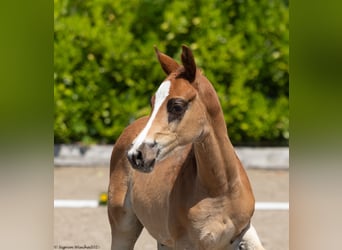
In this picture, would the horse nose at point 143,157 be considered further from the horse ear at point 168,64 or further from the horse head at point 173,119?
the horse ear at point 168,64

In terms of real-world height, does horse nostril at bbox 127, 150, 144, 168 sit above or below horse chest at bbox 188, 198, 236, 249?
above

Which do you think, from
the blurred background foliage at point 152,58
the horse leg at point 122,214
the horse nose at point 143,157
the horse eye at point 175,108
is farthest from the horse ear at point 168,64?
the blurred background foliage at point 152,58

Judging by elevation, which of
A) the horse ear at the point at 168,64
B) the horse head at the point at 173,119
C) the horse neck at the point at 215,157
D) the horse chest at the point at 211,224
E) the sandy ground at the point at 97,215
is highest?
the horse ear at the point at 168,64

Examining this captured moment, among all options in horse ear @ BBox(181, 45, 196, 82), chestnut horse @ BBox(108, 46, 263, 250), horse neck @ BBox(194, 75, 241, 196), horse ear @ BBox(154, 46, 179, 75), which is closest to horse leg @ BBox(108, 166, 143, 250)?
chestnut horse @ BBox(108, 46, 263, 250)

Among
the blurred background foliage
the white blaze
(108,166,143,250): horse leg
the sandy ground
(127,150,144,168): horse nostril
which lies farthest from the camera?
the blurred background foliage

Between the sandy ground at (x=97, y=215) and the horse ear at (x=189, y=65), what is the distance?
9.69ft

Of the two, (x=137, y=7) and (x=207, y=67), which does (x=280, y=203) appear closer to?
(x=207, y=67)

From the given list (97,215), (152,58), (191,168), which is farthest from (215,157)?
(152,58)

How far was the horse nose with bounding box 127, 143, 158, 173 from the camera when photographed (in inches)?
93.6

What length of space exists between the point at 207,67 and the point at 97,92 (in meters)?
1.50

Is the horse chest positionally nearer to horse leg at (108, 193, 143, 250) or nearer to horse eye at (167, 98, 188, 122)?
horse eye at (167, 98, 188, 122)

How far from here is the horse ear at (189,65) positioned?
2.59 metres

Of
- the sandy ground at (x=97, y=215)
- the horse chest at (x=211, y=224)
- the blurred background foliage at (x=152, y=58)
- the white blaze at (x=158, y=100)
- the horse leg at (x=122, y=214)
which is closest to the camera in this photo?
the white blaze at (x=158, y=100)

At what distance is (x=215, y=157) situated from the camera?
2.75 metres
